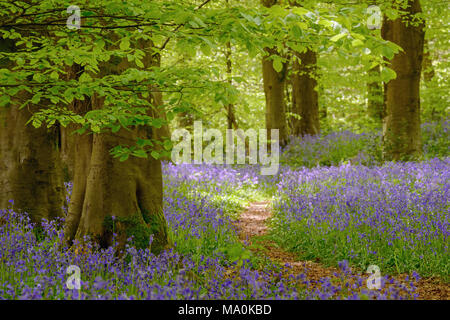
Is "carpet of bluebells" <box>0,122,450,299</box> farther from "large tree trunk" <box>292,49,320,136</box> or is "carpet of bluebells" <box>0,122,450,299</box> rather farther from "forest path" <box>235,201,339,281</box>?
"large tree trunk" <box>292,49,320,136</box>

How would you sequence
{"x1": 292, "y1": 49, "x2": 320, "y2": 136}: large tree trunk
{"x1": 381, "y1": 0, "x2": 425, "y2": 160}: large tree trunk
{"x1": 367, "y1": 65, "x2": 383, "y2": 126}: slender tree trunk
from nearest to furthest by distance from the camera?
{"x1": 381, "y1": 0, "x2": 425, "y2": 160}: large tree trunk, {"x1": 292, "y1": 49, "x2": 320, "y2": 136}: large tree trunk, {"x1": 367, "y1": 65, "x2": 383, "y2": 126}: slender tree trunk

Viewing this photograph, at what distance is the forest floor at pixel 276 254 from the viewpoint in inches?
171

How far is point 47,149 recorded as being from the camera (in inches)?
240

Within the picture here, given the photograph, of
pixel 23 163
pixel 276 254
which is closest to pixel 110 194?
pixel 23 163

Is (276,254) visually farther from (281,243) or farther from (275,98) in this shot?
(275,98)

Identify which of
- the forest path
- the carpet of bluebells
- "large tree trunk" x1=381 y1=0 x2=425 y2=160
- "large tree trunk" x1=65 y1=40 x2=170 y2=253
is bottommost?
the forest path

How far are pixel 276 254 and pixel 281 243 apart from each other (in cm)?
52

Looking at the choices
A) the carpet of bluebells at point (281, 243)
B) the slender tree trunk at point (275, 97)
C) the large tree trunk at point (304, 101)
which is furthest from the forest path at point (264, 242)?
the large tree trunk at point (304, 101)

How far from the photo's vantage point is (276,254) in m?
6.21

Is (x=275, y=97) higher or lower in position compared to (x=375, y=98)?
lower

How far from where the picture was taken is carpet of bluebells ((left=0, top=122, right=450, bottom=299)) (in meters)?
3.46

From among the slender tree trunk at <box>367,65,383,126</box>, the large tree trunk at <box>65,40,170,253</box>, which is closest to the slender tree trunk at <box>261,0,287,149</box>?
the slender tree trunk at <box>367,65,383,126</box>

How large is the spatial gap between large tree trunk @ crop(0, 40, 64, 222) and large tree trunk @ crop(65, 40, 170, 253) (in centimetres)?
112
